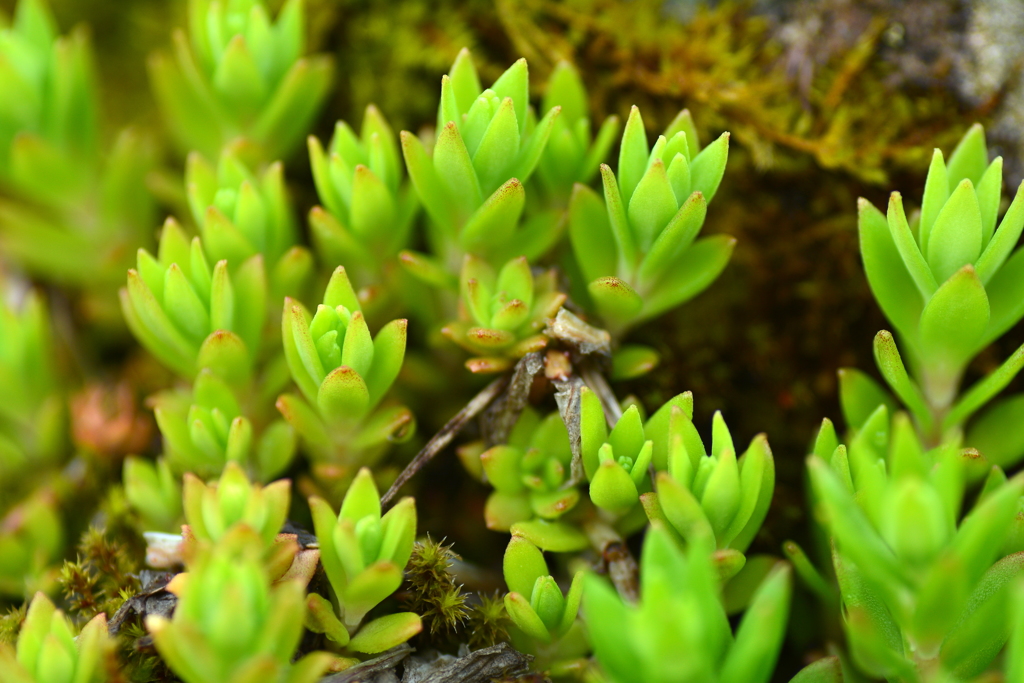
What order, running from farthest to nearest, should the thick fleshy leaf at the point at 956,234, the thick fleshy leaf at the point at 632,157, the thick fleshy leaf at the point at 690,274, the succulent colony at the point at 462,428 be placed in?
the thick fleshy leaf at the point at 690,274, the thick fleshy leaf at the point at 632,157, the thick fleshy leaf at the point at 956,234, the succulent colony at the point at 462,428

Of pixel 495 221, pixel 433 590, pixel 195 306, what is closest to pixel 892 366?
pixel 495 221

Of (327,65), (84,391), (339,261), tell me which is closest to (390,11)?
(327,65)

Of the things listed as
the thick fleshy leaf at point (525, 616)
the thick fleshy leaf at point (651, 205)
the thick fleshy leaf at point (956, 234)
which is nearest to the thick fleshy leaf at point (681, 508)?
the thick fleshy leaf at point (525, 616)

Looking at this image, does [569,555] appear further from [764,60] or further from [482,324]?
[764,60]

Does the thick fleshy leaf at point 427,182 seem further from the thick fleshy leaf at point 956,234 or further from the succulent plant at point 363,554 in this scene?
the thick fleshy leaf at point 956,234

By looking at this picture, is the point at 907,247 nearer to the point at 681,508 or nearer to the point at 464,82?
the point at 681,508

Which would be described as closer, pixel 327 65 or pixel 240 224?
pixel 240 224

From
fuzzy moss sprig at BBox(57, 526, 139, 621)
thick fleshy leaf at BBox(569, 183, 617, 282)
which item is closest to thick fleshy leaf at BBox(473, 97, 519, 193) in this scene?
thick fleshy leaf at BBox(569, 183, 617, 282)

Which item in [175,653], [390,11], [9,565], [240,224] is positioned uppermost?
[390,11]
